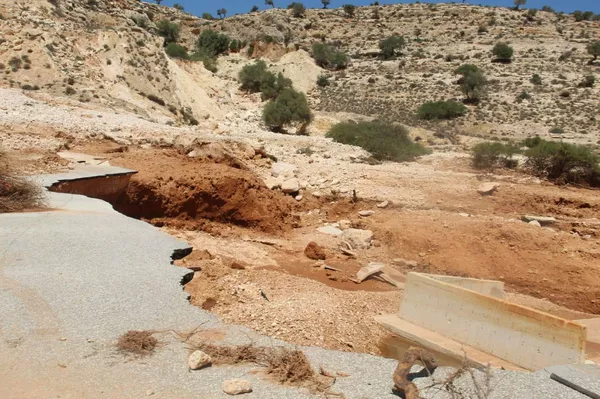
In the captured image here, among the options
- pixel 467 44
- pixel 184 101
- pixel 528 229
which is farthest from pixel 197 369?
pixel 467 44

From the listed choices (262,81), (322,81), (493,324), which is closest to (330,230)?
(493,324)

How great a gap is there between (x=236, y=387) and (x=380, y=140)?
773 inches

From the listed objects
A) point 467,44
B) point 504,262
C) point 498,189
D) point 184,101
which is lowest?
point 504,262

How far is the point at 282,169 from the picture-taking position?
1634 centimetres

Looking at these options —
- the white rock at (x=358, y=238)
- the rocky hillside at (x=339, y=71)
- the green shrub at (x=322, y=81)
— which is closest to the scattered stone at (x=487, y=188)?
the white rock at (x=358, y=238)

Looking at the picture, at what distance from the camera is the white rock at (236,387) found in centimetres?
393

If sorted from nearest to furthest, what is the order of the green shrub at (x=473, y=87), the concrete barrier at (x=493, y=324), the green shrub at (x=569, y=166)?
the concrete barrier at (x=493, y=324), the green shrub at (x=569, y=166), the green shrub at (x=473, y=87)

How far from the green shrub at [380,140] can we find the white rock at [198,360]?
17928 millimetres

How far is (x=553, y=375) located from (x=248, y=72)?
36364 millimetres

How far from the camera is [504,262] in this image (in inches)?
473

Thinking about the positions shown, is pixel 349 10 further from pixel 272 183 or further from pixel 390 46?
pixel 272 183

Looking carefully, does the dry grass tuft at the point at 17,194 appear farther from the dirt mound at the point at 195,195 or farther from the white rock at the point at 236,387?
the white rock at the point at 236,387

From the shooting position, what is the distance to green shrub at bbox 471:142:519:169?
19906mm

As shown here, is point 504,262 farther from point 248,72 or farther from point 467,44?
point 467,44
